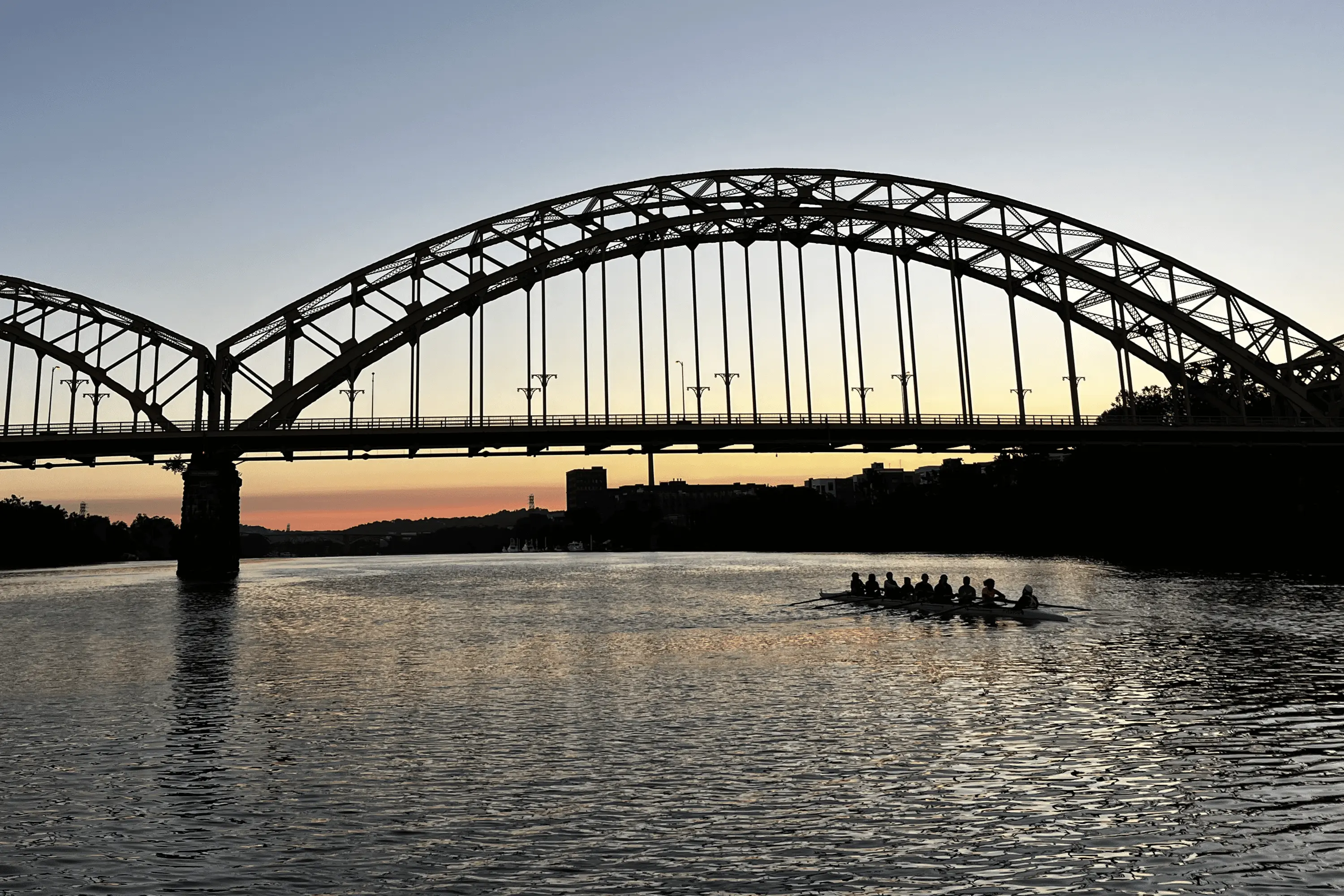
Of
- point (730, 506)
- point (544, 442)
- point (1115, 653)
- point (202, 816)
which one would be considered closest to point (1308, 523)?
point (544, 442)

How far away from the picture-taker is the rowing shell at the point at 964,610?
122ft

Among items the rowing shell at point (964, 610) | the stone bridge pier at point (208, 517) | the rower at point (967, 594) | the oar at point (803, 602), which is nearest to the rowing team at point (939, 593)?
the rower at point (967, 594)

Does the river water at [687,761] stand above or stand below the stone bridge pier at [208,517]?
below

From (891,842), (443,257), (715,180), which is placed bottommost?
(891,842)

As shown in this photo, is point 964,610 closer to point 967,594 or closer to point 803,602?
point 967,594

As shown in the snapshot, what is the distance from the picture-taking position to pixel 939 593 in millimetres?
41812

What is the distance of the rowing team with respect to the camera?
38.1 m

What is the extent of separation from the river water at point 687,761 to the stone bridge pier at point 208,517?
37.6m

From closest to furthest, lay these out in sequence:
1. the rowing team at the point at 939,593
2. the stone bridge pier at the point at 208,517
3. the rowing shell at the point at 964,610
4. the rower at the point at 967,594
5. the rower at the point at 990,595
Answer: the rowing shell at the point at 964,610
the rowing team at the point at 939,593
the rower at the point at 990,595
the rower at the point at 967,594
the stone bridge pier at the point at 208,517

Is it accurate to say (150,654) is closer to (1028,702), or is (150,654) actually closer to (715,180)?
(1028,702)

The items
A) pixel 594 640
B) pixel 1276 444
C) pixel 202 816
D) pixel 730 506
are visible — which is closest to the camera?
pixel 202 816

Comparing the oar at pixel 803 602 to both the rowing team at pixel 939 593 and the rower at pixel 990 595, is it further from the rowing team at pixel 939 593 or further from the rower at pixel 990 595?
the rower at pixel 990 595

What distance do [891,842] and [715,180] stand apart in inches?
2752

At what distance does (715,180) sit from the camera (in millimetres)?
77500
